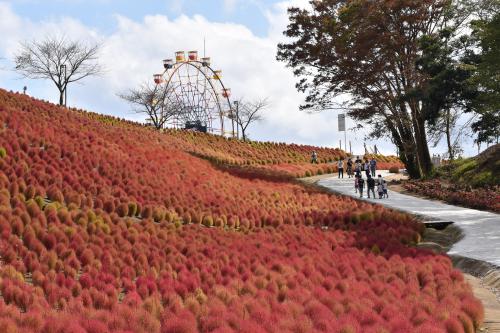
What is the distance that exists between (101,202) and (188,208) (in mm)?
2285

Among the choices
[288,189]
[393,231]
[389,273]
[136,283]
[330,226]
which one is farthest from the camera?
[288,189]

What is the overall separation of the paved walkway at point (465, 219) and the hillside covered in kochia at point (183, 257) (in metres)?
1.17

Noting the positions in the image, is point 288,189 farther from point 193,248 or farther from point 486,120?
point 193,248

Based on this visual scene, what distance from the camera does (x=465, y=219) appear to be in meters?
17.7

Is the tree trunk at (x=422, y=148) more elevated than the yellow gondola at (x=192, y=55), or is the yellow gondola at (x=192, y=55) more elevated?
the yellow gondola at (x=192, y=55)

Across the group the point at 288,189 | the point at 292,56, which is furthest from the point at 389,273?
the point at 292,56

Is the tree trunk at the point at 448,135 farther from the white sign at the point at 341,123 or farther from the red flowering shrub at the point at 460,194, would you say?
the white sign at the point at 341,123

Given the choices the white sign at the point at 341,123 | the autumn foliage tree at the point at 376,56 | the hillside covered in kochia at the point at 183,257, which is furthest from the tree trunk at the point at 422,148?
the white sign at the point at 341,123

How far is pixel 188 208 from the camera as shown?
15.4 metres

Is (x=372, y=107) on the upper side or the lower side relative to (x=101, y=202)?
upper

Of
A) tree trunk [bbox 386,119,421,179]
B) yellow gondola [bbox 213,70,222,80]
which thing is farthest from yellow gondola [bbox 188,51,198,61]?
tree trunk [bbox 386,119,421,179]

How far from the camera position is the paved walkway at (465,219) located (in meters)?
12.7

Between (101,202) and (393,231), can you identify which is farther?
(393,231)

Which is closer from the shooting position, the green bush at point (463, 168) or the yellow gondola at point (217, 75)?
the green bush at point (463, 168)
